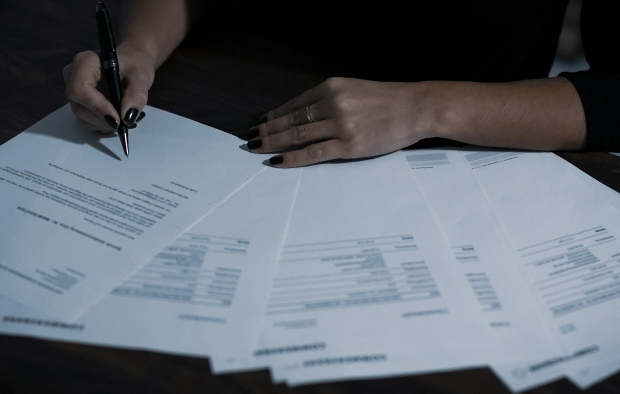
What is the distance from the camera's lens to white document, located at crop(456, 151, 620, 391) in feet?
2.07

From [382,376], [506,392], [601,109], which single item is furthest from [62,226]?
[601,109]

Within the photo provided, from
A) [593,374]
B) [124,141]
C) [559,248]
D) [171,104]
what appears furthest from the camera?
[171,104]

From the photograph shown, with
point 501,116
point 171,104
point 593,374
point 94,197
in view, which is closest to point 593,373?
point 593,374

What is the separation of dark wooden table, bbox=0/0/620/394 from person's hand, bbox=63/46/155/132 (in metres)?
0.06

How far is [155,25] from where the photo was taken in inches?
42.4

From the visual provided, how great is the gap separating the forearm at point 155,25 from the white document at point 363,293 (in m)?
0.44

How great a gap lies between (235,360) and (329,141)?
388mm

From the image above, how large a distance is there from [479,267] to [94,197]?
19.9 inches

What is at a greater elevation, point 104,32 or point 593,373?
point 104,32

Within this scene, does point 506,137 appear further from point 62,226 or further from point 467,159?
point 62,226

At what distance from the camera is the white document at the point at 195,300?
24.0 inches

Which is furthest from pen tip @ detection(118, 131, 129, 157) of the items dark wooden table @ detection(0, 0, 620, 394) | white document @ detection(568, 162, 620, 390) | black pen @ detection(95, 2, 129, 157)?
white document @ detection(568, 162, 620, 390)

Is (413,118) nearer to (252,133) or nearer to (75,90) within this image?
(252,133)

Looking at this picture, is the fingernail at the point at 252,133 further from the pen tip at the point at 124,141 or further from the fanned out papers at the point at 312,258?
the pen tip at the point at 124,141
